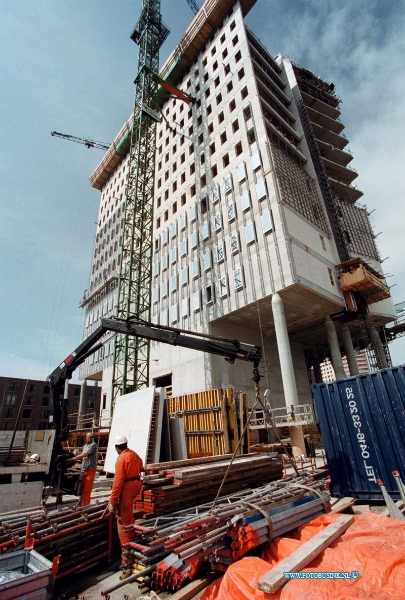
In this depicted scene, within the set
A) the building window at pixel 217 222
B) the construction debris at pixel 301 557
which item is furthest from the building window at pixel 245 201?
the construction debris at pixel 301 557

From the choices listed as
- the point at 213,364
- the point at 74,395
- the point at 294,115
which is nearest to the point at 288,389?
the point at 213,364

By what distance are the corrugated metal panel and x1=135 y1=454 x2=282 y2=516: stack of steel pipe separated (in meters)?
2.23

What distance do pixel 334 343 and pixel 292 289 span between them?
27.2ft

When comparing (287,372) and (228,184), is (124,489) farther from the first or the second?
(228,184)

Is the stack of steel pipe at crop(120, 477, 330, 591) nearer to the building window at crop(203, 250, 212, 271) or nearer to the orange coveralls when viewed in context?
the orange coveralls

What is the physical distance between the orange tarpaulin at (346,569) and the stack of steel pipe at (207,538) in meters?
0.37

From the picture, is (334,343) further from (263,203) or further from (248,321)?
(263,203)

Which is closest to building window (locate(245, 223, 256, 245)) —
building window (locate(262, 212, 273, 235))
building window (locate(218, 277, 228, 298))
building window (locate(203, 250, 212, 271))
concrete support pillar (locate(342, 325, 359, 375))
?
building window (locate(262, 212, 273, 235))

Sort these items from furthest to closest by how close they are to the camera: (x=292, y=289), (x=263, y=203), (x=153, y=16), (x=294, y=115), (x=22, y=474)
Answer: (x=153, y=16), (x=294, y=115), (x=263, y=203), (x=292, y=289), (x=22, y=474)

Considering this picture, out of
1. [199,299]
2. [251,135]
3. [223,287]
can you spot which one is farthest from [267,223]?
[251,135]

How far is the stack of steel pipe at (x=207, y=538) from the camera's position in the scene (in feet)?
13.6

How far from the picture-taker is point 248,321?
27469mm

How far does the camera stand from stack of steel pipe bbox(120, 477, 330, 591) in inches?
163

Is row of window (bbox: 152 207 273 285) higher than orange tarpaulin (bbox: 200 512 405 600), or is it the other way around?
row of window (bbox: 152 207 273 285)
